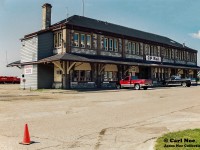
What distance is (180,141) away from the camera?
22.8 feet

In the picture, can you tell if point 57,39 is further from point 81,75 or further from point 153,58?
point 153,58

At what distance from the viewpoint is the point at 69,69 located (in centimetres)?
3119

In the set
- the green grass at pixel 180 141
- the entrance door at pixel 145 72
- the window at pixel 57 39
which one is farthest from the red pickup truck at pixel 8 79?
the green grass at pixel 180 141

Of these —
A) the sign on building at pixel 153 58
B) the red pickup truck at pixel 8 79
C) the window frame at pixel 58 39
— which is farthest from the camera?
the red pickup truck at pixel 8 79

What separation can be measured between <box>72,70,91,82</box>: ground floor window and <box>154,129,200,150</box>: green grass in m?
26.0

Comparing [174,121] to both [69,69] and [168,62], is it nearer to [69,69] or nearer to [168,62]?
[69,69]

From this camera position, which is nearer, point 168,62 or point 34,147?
point 34,147

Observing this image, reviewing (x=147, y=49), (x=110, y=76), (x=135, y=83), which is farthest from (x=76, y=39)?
(x=147, y=49)

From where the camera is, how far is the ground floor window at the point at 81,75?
33619 millimetres

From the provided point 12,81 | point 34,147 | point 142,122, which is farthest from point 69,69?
point 12,81

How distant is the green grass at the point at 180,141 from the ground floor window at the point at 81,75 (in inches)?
1025

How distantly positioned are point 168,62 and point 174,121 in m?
42.9

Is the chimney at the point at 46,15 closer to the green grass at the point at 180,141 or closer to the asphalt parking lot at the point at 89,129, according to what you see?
the asphalt parking lot at the point at 89,129

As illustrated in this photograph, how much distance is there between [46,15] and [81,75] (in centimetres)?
972
